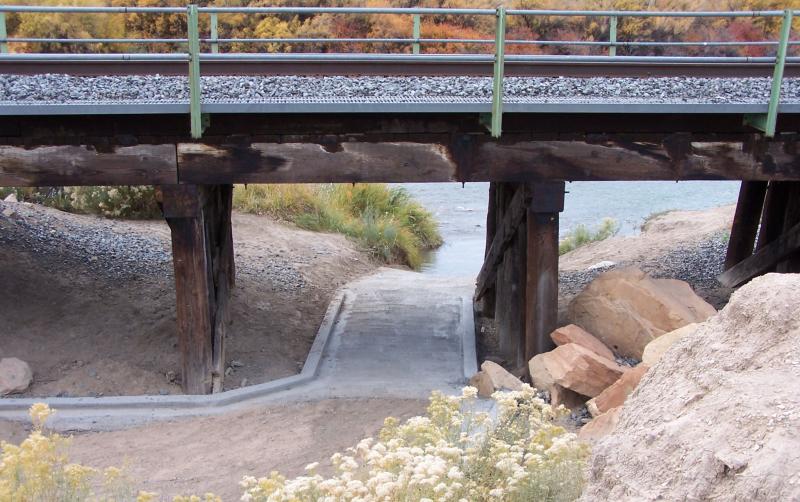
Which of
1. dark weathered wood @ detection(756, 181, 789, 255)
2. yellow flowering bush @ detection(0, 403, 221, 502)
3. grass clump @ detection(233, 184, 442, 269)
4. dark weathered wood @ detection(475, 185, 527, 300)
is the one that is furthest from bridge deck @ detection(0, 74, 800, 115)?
grass clump @ detection(233, 184, 442, 269)

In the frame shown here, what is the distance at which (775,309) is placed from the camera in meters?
3.24

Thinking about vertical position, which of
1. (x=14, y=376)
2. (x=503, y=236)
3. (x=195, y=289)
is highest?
(x=503, y=236)

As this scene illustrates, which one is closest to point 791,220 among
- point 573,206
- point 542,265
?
point 542,265

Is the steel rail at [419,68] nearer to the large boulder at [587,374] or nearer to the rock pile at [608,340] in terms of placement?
the rock pile at [608,340]

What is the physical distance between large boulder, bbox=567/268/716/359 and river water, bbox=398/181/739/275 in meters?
7.91

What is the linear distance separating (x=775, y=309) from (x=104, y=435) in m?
4.89

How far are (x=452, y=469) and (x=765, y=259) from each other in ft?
22.0

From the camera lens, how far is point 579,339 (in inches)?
270

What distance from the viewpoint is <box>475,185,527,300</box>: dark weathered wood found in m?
7.48

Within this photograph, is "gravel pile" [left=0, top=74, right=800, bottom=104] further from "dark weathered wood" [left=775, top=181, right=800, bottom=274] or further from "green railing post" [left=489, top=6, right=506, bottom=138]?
"dark weathered wood" [left=775, top=181, right=800, bottom=274]

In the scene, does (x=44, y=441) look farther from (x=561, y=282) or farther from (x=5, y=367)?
(x=561, y=282)

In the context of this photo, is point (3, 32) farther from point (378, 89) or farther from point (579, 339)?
point (579, 339)

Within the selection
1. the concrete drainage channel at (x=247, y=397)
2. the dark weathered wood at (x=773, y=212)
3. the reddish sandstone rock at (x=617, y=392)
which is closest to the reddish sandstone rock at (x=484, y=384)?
the concrete drainage channel at (x=247, y=397)

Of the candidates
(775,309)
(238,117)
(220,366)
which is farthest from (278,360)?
(775,309)
